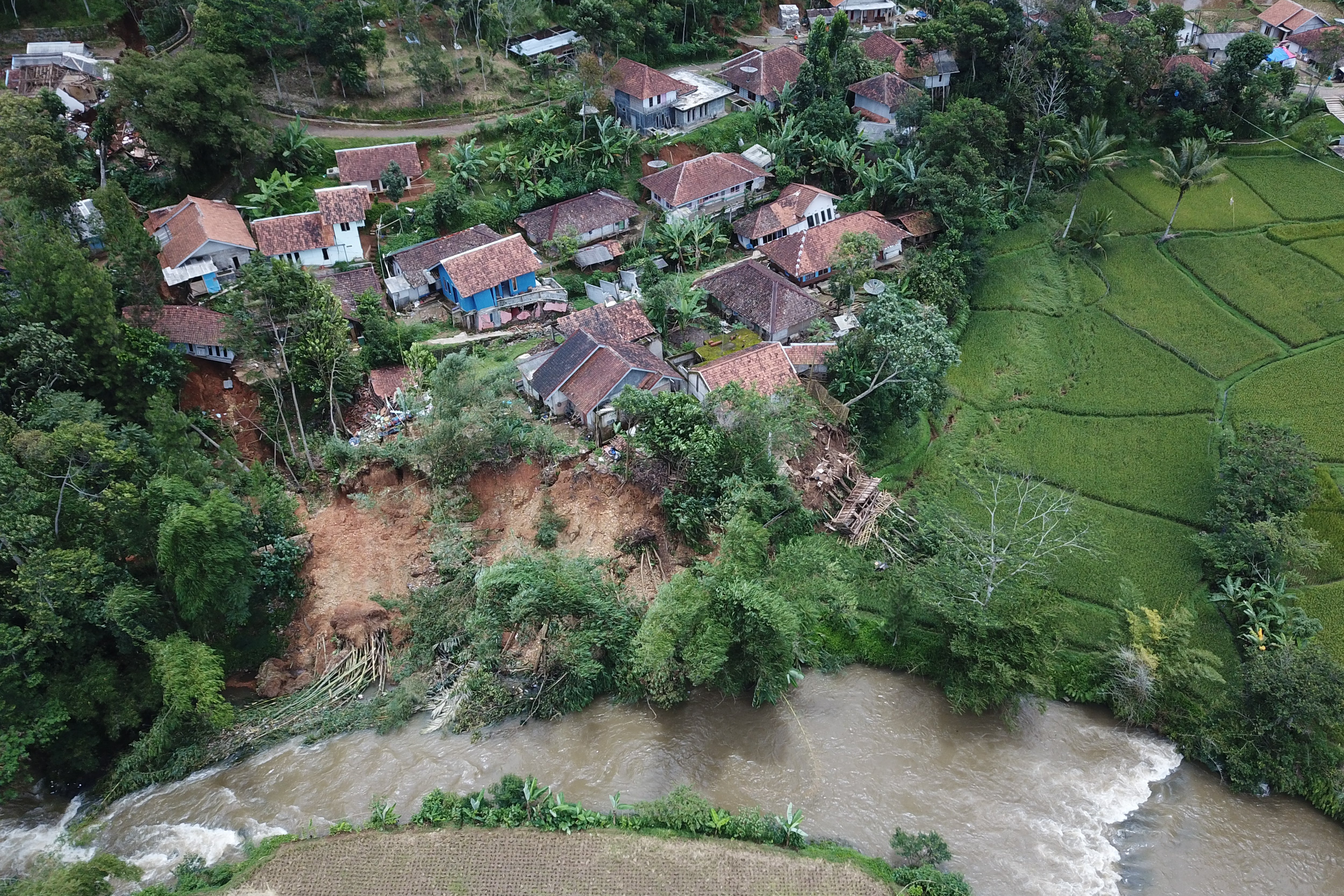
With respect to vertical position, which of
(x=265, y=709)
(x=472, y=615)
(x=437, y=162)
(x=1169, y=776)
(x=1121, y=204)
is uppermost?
(x=437, y=162)

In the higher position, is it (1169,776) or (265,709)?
(265,709)

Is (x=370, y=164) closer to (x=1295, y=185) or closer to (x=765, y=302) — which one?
(x=765, y=302)

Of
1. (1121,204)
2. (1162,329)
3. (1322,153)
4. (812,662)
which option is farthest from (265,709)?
(1322,153)

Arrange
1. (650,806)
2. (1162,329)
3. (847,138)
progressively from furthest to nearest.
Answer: (847,138)
(1162,329)
(650,806)

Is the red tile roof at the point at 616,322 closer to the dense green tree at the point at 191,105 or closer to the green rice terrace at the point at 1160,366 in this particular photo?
the green rice terrace at the point at 1160,366

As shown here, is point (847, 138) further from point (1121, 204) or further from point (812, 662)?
point (812, 662)

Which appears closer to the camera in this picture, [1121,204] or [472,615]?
[472,615]

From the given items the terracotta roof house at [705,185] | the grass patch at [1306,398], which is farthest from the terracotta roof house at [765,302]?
the grass patch at [1306,398]
